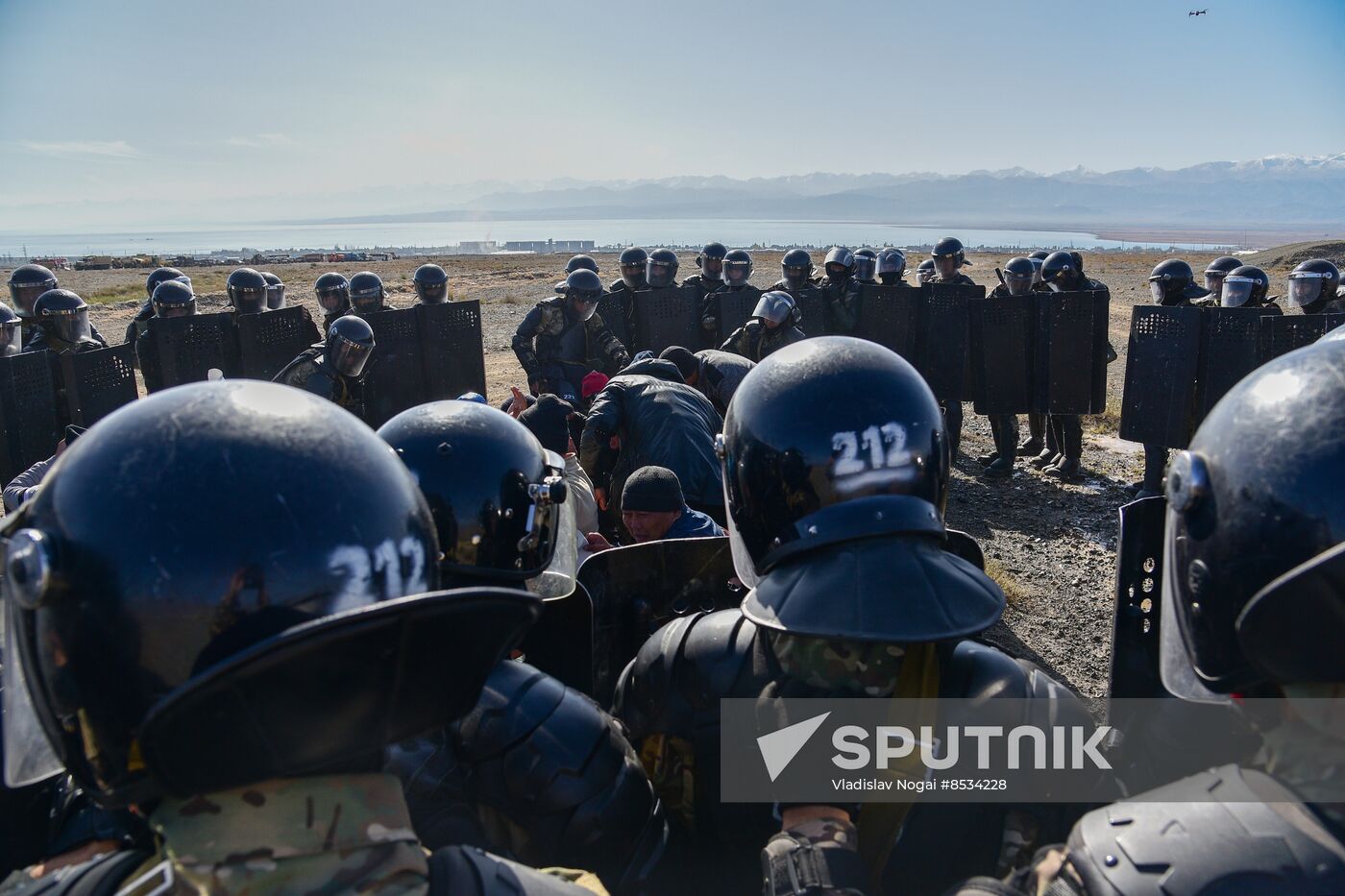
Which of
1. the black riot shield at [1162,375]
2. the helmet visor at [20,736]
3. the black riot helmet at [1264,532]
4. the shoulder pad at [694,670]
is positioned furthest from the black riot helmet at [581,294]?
the helmet visor at [20,736]

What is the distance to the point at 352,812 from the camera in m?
1.29

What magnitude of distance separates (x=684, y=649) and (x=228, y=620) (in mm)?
1207

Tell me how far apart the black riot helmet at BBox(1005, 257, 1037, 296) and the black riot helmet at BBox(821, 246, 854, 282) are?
198 centimetres

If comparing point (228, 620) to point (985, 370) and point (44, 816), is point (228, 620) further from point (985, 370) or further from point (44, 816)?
point (985, 370)

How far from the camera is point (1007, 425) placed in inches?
386

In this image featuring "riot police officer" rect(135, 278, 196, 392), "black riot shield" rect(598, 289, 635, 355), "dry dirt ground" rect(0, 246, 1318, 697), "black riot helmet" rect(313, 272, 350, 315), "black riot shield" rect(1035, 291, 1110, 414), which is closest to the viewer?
"dry dirt ground" rect(0, 246, 1318, 697)

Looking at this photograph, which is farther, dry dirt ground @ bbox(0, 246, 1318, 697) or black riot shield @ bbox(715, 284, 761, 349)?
black riot shield @ bbox(715, 284, 761, 349)

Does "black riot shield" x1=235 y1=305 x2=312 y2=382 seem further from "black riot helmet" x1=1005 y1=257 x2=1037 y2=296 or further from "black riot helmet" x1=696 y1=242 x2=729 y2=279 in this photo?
"black riot helmet" x1=1005 y1=257 x2=1037 y2=296

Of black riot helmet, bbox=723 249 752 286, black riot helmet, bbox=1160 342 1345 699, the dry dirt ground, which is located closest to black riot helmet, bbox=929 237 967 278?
the dry dirt ground

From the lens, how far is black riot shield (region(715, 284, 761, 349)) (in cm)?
1102

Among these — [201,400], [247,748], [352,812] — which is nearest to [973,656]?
[352,812]

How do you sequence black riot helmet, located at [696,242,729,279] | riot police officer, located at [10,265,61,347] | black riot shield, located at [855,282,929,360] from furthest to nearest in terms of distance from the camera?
1. black riot helmet, located at [696,242,729,279]
2. black riot shield, located at [855,282,929,360]
3. riot police officer, located at [10,265,61,347]

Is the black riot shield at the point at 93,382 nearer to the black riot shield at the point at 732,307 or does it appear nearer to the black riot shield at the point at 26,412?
the black riot shield at the point at 26,412

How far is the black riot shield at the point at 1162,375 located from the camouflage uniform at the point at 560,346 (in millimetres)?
5042
